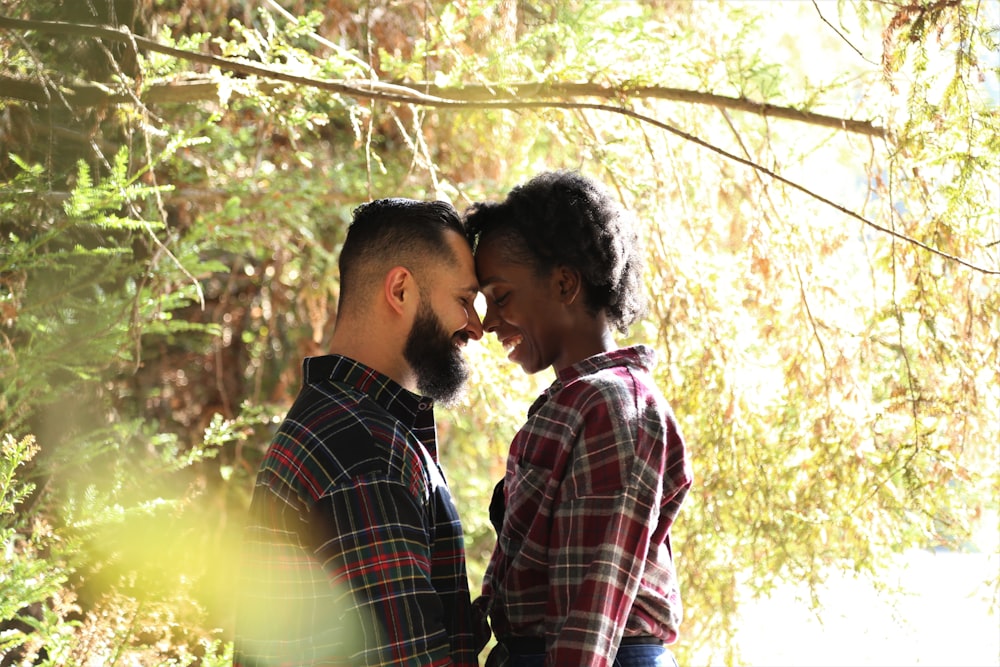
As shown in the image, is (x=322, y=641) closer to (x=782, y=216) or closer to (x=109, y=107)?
(x=109, y=107)

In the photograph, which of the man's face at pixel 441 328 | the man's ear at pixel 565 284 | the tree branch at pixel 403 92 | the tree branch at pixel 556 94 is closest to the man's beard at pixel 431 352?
the man's face at pixel 441 328

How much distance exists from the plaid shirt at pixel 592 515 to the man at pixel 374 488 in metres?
0.12

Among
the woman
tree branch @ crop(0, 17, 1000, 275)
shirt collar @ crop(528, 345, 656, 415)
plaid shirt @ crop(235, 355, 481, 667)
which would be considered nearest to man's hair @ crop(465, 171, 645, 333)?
the woman

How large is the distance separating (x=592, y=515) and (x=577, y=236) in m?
0.50

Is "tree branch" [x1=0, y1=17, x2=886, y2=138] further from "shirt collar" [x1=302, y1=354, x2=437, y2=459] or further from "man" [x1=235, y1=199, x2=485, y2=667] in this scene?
"shirt collar" [x1=302, y1=354, x2=437, y2=459]

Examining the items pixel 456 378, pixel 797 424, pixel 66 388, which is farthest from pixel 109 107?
pixel 797 424

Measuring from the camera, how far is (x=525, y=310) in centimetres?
175

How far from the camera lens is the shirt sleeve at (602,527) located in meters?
1.45

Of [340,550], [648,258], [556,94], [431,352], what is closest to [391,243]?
[431,352]

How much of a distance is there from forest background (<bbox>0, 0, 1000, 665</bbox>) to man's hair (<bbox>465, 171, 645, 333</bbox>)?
308 millimetres

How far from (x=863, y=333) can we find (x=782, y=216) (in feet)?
1.39

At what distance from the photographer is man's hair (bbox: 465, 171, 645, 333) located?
68.4 inches

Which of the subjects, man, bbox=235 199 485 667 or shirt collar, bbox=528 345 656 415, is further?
shirt collar, bbox=528 345 656 415

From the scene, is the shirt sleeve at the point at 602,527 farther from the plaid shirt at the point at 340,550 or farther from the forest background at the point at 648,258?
the forest background at the point at 648,258
